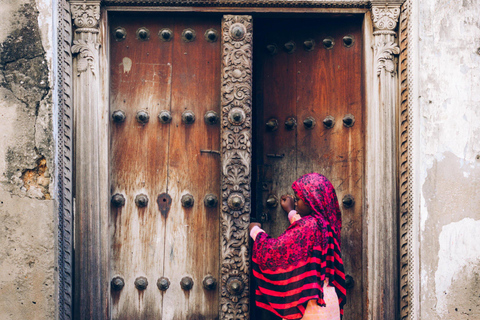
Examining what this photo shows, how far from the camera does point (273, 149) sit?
2484 millimetres

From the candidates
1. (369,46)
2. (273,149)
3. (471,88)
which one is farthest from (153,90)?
(471,88)

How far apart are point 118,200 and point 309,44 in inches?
54.6

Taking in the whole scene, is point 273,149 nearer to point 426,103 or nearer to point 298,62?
point 298,62

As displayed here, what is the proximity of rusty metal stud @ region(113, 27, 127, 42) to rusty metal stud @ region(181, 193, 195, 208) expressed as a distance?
0.94 metres

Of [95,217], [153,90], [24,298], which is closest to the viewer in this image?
[24,298]

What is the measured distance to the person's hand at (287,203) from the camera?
2.30 m

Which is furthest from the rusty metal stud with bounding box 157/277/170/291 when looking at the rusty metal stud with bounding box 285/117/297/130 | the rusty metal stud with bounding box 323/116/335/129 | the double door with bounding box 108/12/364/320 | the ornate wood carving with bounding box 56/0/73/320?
the rusty metal stud with bounding box 323/116/335/129

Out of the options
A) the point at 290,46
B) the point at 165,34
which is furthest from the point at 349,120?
the point at 165,34

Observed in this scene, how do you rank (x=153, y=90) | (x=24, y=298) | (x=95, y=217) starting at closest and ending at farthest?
1. (x=24, y=298)
2. (x=95, y=217)
3. (x=153, y=90)

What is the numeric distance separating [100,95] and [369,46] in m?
1.47

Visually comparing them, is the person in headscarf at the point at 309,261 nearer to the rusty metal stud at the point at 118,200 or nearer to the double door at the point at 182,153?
the double door at the point at 182,153

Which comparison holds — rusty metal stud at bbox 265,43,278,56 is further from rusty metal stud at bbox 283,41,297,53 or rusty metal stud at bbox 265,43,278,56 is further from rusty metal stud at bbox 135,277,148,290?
rusty metal stud at bbox 135,277,148,290

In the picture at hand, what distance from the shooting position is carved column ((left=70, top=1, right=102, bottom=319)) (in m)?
2.23

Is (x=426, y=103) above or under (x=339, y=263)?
above
